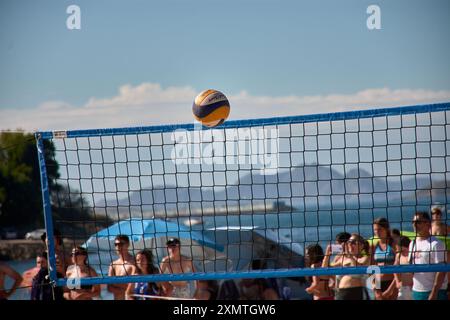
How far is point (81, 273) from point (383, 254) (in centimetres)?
375

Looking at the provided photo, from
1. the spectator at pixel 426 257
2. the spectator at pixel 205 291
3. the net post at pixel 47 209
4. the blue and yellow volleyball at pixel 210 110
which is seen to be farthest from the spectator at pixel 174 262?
the spectator at pixel 426 257

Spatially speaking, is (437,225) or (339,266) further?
(437,225)

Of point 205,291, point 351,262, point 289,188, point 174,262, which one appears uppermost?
point 289,188

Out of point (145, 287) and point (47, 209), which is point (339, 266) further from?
point (47, 209)

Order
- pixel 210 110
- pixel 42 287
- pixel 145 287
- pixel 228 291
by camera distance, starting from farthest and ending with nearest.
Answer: pixel 228 291
pixel 145 287
pixel 42 287
pixel 210 110

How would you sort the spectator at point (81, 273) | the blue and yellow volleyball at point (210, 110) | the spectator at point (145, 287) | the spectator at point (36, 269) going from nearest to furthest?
the blue and yellow volleyball at point (210, 110) → the spectator at point (81, 273) → the spectator at point (145, 287) → the spectator at point (36, 269)

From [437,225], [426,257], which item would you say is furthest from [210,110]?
[437,225]

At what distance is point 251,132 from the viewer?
861 cm

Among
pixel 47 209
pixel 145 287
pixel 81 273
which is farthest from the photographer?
pixel 145 287

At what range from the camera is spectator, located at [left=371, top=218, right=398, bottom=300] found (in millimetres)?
9266

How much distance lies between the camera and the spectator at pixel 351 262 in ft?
29.5

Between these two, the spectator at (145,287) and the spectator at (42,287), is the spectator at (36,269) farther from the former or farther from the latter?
the spectator at (145,287)

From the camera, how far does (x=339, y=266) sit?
876cm
